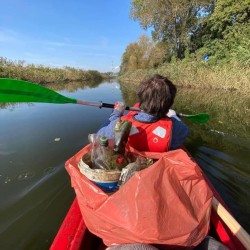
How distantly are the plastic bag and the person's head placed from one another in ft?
2.08

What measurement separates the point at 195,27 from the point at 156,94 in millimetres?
22291

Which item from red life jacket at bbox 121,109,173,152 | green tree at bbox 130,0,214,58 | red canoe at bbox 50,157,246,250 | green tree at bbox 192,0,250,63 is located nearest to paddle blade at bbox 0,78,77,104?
red life jacket at bbox 121,109,173,152

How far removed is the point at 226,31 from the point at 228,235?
63.5 ft

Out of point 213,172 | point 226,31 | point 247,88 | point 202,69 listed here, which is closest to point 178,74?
point 202,69

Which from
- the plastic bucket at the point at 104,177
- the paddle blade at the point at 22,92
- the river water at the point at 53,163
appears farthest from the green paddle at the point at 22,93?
the plastic bucket at the point at 104,177

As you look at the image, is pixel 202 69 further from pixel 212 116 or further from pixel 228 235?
pixel 228 235

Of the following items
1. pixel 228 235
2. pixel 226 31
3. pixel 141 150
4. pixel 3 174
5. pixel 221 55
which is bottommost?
pixel 3 174

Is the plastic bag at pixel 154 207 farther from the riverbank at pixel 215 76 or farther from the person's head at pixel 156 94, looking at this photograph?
the riverbank at pixel 215 76

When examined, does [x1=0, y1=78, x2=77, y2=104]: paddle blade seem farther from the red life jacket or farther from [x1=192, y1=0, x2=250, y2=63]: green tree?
[x1=192, y1=0, x2=250, y2=63]: green tree

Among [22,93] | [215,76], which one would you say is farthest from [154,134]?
[215,76]

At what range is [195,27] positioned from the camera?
21.9 m

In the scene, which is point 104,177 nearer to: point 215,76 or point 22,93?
point 22,93

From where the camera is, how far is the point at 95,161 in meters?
1.62

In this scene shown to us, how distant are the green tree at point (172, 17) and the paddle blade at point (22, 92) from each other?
20.7 meters
